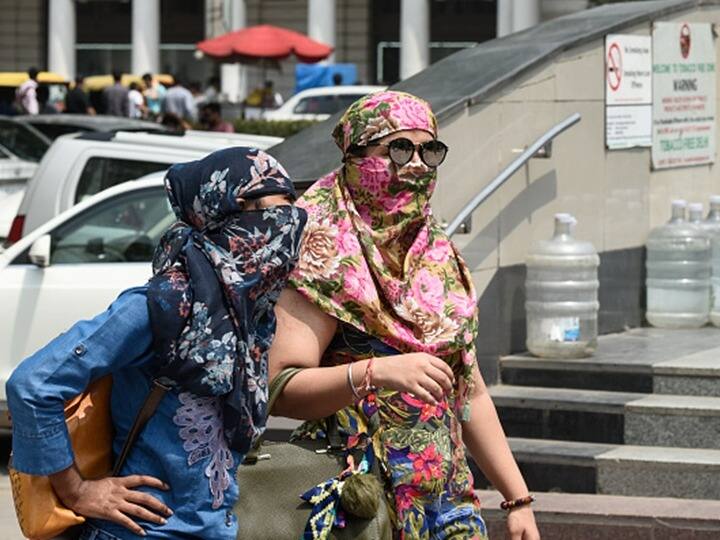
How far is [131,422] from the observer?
337 cm

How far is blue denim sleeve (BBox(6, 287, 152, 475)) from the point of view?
10.6 ft

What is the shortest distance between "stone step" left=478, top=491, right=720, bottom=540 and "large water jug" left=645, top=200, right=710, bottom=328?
256 cm

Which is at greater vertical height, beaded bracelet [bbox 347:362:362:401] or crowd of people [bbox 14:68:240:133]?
beaded bracelet [bbox 347:362:362:401]

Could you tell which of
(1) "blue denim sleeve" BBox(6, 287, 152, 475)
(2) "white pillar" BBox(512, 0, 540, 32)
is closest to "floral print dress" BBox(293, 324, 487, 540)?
(1) "blue denim sleeve" BBox(6, 287, 152, 475)

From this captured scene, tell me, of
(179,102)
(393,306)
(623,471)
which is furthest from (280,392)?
(179,102)

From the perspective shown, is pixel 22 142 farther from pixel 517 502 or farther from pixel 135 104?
pixel 135 104

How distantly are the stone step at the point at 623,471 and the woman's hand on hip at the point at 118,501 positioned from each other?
14.2 ft

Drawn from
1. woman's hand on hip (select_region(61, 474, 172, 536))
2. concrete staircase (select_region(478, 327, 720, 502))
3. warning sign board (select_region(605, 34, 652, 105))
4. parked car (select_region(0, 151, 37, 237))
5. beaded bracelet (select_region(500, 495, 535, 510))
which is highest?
warning sign board (select_region(605, 34, 652, 105))

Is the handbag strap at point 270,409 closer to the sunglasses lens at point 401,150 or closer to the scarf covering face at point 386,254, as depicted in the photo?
the scarf covering face at point 386,254

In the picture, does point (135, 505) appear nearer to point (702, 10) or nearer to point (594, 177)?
point (594, 177)

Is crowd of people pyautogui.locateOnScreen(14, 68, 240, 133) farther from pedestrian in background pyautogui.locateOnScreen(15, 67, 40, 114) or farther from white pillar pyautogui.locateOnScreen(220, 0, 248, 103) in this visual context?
white pillar pyautogui.locateOnScreen(220, 0, 248, 103)

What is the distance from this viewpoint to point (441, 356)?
400 cm

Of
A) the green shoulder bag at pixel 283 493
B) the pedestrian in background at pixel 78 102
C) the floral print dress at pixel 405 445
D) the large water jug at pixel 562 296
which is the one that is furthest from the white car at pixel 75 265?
the pedestrian in background at pixel 78 102

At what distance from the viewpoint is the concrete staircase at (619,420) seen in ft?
24.4
